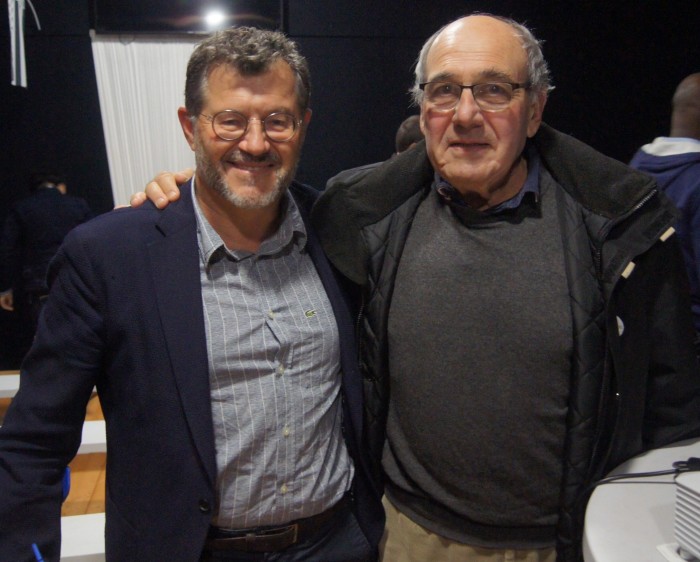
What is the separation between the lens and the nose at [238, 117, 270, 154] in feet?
4.00

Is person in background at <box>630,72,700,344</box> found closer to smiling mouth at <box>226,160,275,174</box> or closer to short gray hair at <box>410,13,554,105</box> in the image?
short gray hair at <box>410,13,554,105</box>

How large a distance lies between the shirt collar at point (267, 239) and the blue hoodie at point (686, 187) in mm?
1249

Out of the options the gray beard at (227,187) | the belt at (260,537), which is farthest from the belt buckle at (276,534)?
the gray beard at (227,187)

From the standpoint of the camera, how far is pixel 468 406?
1298 millimetres

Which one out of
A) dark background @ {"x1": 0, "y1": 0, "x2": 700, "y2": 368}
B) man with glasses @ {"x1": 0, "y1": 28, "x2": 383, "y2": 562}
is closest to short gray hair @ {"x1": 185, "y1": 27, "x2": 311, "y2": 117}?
man with glasses @ {"x1": 0, "y1": 28, "x2": 383, "y2": 562}

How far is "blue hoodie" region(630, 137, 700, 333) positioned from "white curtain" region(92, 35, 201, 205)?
342 centimetres

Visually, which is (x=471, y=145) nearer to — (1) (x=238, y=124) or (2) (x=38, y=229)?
(1) (x=238, y=124)

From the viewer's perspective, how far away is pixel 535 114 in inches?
56.0

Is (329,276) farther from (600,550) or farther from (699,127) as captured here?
(699,127)

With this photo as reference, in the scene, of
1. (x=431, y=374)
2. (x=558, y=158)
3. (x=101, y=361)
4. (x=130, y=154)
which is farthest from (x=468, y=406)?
(x=130, y=154)

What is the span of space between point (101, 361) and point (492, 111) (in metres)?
0.97

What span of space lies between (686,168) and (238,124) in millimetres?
1599

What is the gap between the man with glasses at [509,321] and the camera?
126cm

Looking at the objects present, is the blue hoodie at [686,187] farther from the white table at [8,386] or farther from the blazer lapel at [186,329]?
the white table at [8,386]
